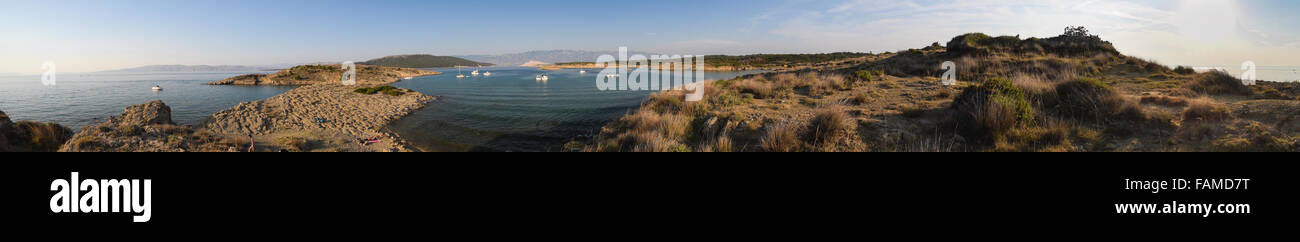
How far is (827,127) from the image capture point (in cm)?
534

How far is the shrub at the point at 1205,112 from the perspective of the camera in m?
4.38

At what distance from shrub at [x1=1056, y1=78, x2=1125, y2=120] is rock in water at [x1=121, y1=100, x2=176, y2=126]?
A: 2033 centimetres

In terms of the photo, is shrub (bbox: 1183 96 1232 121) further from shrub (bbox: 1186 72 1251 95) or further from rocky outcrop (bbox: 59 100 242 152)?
rocky outcrop (bbox: 59 100 242 152)

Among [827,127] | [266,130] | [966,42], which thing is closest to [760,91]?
[827,127]

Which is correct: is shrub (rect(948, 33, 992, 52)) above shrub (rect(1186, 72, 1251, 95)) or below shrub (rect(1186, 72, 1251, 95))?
above

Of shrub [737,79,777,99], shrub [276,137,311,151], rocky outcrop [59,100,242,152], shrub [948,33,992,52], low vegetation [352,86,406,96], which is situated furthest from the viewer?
low vegetation [352,86,406,96]

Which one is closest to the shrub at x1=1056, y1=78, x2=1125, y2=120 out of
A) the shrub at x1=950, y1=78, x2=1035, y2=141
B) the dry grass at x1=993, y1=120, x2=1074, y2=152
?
the shrub at x1=950, y1=78, x2=1035, y2=141

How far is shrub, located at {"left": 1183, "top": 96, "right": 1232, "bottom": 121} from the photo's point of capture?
438cm

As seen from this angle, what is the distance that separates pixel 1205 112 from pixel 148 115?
22.0 m

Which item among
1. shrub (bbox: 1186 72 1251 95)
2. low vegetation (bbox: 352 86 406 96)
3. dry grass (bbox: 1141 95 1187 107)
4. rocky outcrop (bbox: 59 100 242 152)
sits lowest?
rocky outcrop (bbox: 59 100 242 152)

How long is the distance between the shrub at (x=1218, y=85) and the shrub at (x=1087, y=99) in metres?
1.92

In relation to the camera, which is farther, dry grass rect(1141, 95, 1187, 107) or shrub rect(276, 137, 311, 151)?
shrub rect(276, 137, 311, 151)

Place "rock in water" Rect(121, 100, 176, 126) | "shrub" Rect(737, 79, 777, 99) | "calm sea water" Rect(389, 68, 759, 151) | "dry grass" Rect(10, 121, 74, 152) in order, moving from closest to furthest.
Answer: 1. "dry grass" Rect(10, 121, 74, 152)
2. "calm sea water" Rect(389, 68, 759, 151)
3. "rock in water" Rect(121, 100, 176, 126)
4. "shrub" Rect(737, 79, 777, 99)
